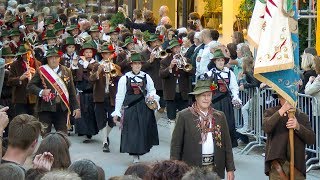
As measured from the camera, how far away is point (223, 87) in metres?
14.1

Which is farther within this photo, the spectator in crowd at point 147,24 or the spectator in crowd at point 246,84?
the spectator in crowd at point 147,24

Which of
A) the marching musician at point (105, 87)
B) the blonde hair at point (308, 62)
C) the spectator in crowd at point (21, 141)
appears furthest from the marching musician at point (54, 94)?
the spectator in crowd at point (21, 141)

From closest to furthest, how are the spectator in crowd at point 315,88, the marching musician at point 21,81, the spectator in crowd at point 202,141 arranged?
the spectator in crowd at point 202,141, the spectator in crowd at point 315,88, the marching musician at point 21,81

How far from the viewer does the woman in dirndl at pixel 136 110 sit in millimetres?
14023

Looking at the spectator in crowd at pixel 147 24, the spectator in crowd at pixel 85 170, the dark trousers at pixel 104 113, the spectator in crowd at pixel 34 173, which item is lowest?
the dark trousers at pixel 104 113

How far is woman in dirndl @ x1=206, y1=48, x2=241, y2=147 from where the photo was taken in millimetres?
14047

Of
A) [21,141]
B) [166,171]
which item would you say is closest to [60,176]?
[166,171]

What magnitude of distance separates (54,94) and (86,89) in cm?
286

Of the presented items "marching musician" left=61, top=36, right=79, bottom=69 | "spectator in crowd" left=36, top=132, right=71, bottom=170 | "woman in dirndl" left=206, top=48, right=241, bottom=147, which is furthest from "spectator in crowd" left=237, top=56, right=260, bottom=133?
"spectator in crowd" left=36, top=132, right=71, bottom=170

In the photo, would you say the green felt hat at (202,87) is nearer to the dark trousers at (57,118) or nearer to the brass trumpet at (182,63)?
the dark trousers at (57,118)

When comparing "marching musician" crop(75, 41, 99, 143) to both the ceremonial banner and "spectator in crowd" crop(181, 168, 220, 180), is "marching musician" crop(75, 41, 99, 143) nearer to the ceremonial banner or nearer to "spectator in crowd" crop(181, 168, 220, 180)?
the ceremonial banner

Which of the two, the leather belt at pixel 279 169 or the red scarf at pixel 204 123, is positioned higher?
the red scarf at pixel 204 123

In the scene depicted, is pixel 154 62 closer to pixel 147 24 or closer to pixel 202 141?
pixel 147 24

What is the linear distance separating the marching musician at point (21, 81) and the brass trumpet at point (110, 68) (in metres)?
1.19
